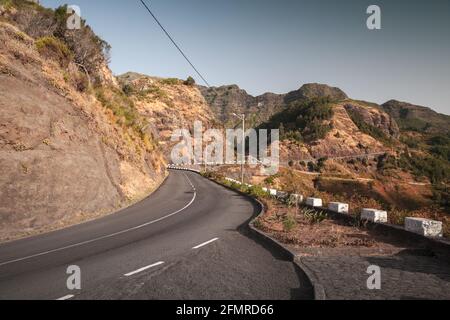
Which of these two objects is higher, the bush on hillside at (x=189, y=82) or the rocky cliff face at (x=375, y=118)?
the bush on hillside at (x=189, y=82)

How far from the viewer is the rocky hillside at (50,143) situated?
1380 cm

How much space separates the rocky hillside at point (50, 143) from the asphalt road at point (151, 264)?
1.88 meters

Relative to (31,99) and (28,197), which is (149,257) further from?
(31,99)

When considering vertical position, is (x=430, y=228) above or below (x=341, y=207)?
above

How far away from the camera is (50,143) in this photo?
16594 mm

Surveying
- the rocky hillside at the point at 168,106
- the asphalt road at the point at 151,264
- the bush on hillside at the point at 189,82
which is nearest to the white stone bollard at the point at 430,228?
the asphalt road at the point at 151,264

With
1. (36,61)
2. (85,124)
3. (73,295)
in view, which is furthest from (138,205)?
(73,295)

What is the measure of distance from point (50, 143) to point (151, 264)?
11.6m

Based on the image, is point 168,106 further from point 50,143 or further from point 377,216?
point 377,216

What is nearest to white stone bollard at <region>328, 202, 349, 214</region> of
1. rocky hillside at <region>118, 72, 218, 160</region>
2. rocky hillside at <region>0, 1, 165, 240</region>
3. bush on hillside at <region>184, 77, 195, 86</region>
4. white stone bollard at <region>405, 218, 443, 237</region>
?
white stone bollard at <region>405, 218, 443, 237</region>

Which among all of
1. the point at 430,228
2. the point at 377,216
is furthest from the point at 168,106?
the point at 430,228

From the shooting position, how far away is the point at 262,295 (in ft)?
19.5

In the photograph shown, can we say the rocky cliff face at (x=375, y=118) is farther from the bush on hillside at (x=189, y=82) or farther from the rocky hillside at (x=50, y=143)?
the rocky hillside at (x=50, y=143)
